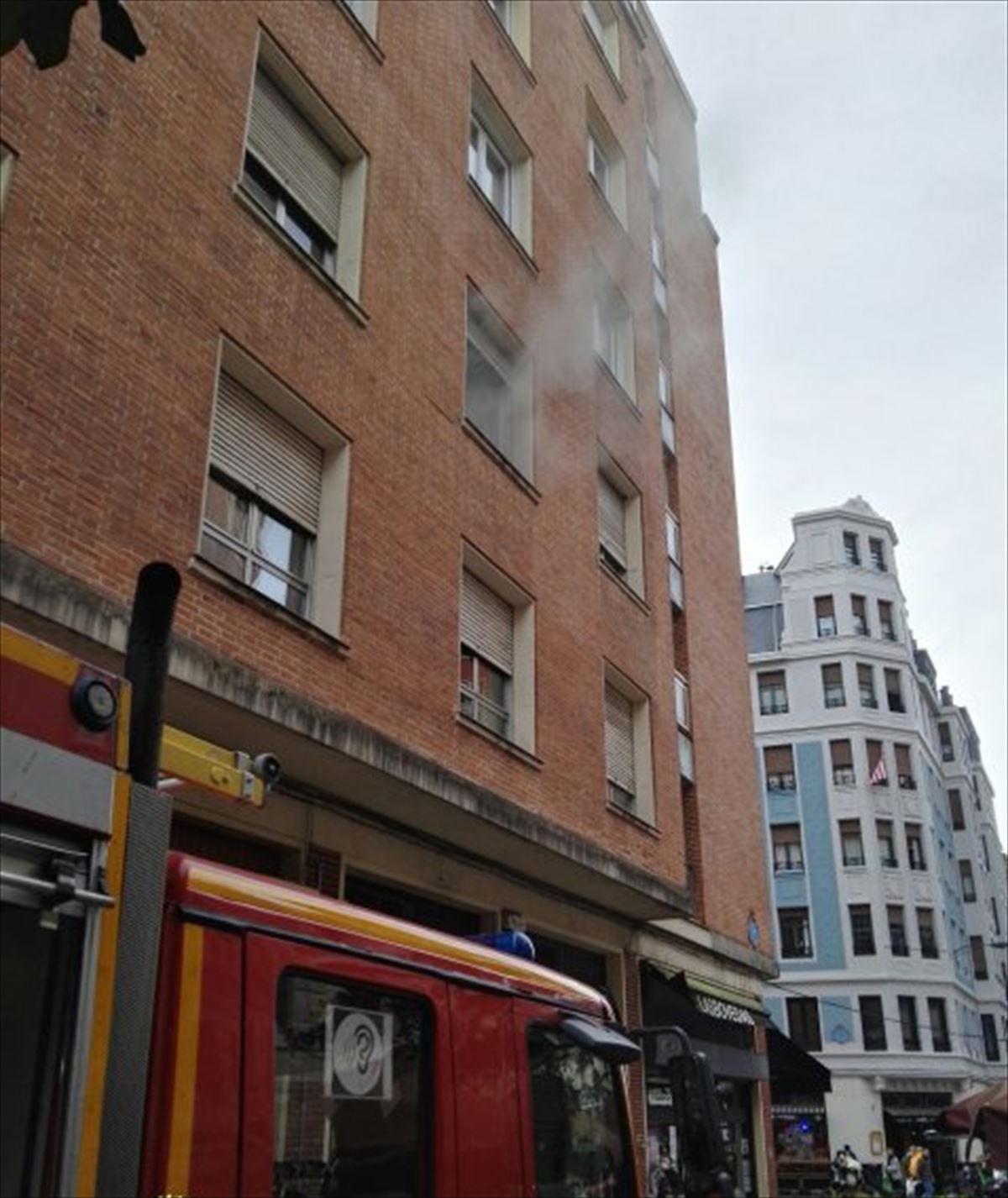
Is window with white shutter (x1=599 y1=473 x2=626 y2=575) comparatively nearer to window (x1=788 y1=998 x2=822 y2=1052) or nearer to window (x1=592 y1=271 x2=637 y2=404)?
window (x1=592 y1=271 x2=637 y2=404)

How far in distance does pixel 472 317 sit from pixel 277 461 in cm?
418

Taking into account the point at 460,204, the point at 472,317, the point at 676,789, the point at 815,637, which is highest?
the point at 815,637

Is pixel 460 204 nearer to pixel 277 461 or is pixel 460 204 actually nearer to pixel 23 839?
pixel 277 461

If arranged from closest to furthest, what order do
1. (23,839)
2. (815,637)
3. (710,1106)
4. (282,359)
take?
(23,839) < (710,1106) < (282,359) < (815,637)

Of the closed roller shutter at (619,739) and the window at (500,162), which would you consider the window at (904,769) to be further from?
the window at (500,162)

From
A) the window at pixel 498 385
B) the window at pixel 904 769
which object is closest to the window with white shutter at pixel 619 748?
the window at pixel 498 385

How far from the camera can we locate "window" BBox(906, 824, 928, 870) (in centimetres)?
4031

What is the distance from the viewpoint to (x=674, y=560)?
56.9 ft

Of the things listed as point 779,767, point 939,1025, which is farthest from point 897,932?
point 779,767

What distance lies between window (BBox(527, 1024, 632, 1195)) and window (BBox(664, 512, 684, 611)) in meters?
13.0

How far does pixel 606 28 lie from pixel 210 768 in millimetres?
18301

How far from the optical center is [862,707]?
4191cm

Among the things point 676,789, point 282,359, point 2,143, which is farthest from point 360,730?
point 676,789

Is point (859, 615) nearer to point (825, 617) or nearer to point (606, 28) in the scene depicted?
point (825, 617)
